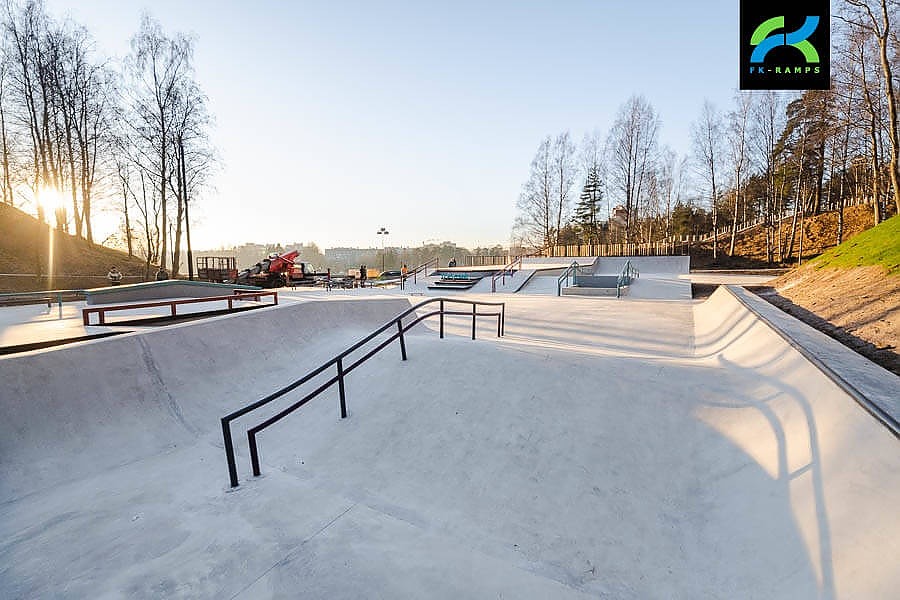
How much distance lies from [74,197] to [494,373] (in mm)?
34140

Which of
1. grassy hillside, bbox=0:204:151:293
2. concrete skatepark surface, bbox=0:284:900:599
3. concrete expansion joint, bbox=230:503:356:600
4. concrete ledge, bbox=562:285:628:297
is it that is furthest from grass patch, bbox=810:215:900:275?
grassy hillside, bbox=0:204:151:293

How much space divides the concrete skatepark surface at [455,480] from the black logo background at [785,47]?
21.6ft

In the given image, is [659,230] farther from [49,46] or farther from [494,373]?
[49,46]

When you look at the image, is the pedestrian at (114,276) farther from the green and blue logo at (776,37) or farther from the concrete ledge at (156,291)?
the green and blue logo at (776,37)

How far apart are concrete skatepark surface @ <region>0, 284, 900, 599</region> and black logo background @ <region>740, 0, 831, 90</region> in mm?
6594

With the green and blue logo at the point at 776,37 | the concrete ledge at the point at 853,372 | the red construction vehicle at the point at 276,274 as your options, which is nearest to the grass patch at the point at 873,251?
the concrete ledge at the point at 853,372

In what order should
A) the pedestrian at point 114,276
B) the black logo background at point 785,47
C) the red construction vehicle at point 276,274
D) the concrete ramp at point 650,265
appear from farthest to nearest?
the concrete ramp at point 650,265 → the red construction vehicle at point 276,274 → the pedestrian at point 114,276 → the black logo background at point 785,47

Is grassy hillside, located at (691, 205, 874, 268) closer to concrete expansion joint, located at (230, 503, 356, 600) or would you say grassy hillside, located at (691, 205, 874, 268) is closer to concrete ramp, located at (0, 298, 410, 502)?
concrete ramp, located at (0, 298, 410, 502)

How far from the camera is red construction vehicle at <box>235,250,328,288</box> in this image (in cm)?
2234

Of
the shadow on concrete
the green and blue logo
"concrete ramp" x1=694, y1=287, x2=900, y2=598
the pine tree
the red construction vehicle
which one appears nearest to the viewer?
A: "concrete ramp" x1=694, y1=287, x2=900, y2=598

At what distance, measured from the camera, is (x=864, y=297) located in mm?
6750

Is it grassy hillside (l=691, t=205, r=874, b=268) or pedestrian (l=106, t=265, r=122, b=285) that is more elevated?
grassy hillside (l=691, t=205, r=874, b=268)

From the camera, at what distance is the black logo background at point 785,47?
836 cm

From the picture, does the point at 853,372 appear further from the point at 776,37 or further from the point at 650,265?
the point at 650,265
